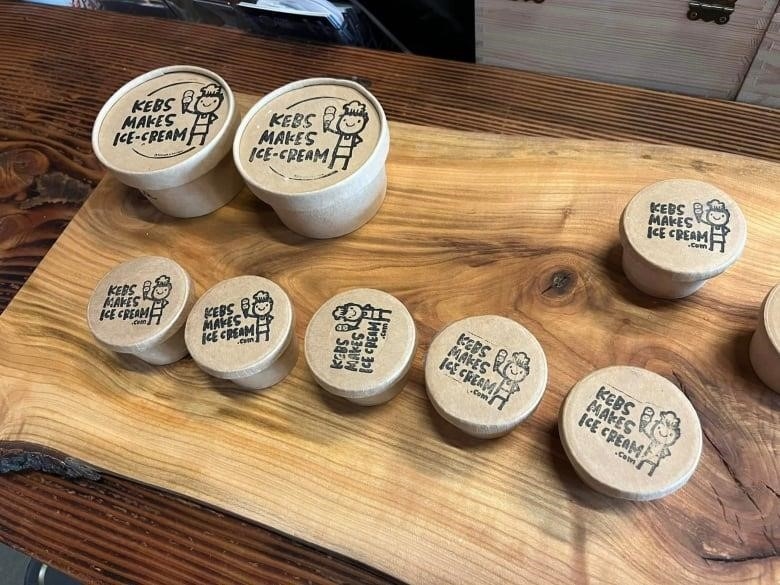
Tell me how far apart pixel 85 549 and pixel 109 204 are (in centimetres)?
44

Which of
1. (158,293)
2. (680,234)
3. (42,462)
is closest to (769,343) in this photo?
(680,234)

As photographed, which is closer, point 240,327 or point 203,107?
point 240,327

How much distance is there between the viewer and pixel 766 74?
2.96ft

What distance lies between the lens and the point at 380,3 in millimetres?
1177

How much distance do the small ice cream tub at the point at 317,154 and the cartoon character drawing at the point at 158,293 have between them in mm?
144

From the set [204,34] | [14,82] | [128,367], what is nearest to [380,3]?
[204,34]

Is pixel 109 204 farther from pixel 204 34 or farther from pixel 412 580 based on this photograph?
pixel 412 580

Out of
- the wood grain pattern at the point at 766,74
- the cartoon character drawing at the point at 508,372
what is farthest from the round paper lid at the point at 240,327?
the wood grain pattern at the point at 766,74

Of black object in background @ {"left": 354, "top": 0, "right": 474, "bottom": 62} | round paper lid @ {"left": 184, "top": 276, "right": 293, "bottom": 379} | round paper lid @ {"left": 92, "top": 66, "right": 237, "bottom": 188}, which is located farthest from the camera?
black object in background @ {"left": 354, "top": 0, "right": 474, "bottom": 62}

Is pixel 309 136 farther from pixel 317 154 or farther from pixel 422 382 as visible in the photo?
pixel 422 382

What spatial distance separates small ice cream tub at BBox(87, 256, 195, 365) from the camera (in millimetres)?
722

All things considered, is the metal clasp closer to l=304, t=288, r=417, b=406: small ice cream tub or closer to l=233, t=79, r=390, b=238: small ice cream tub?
l=233, t=79, r=390, b=238: small ice cream tub

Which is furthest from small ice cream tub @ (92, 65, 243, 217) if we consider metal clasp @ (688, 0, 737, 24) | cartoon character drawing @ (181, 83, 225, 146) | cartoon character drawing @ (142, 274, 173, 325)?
metal clasp @ (688, 0, 737, 24)

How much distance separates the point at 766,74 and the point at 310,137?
0.63 metres
